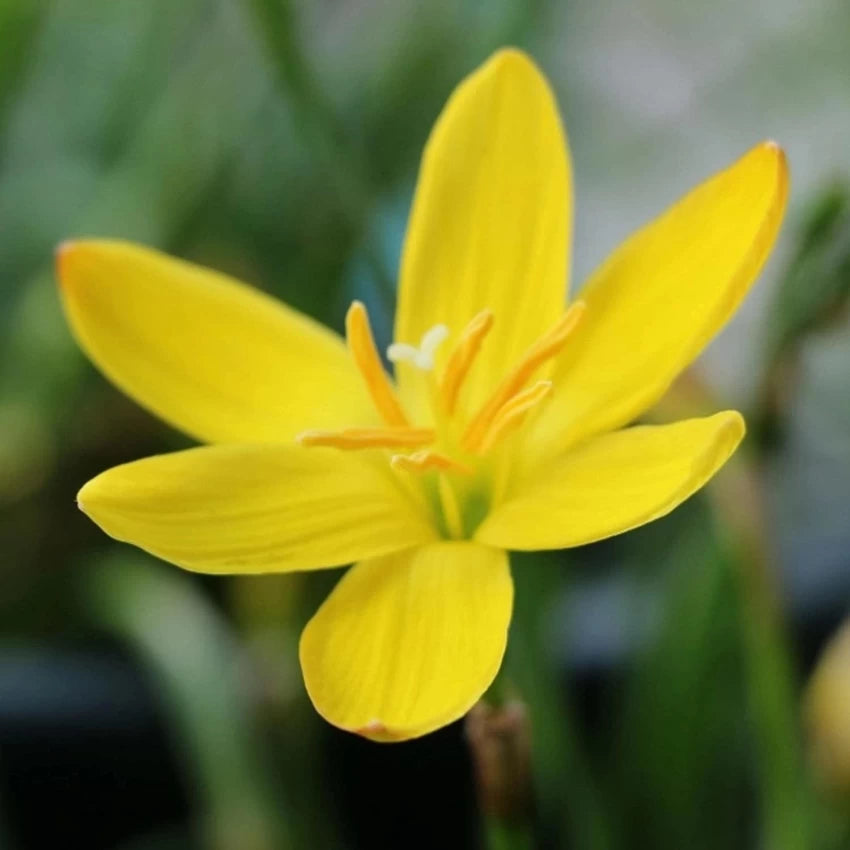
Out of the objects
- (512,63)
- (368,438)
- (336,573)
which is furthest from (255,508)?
(336,573)

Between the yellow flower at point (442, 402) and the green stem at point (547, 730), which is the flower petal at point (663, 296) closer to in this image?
the yellow flower at point (442, 402)

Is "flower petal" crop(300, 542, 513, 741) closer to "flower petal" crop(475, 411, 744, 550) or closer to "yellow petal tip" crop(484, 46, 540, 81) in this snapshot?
"flower petal" crop(475, 411, 744, 550)

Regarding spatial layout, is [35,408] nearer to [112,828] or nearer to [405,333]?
[112,828]

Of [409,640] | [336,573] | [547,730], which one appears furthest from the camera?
[336,573]

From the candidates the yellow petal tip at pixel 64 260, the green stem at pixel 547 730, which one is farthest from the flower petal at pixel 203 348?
the green stem at pixel 547 730

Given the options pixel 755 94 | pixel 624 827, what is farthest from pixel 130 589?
pixel 755 94

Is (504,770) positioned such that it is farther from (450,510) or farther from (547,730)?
(547,730)

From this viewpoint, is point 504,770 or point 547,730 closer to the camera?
point 504,770
